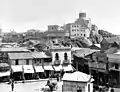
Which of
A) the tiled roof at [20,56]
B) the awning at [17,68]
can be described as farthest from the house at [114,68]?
the awning at [17,68]

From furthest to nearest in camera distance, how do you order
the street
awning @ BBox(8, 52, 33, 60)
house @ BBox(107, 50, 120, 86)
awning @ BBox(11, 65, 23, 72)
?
awning @ BBox(8, 52, 33, 60) < awning @ BBox(11, 65, 23, 72) < house @ BBox(107, 50, 120, 86) < the street

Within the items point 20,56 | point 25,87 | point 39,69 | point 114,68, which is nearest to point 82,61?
point 39,69

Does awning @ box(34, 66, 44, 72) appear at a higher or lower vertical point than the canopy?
lower

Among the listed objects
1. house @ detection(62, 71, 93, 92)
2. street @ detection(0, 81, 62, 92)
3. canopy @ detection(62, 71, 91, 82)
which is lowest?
street @ detection(0, 81, 62, 92)

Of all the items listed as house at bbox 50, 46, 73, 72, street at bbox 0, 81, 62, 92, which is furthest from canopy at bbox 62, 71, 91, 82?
house at bbox 50, 46, 73, 72

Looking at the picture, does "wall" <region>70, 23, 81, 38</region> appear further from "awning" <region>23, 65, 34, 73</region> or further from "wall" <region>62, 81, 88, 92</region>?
"wall" <region>62, 81, 88, 92</region>

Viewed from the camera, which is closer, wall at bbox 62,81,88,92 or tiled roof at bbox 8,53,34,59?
wall at bbox 62,81,88,92

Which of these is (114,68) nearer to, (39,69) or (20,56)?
(39,69)

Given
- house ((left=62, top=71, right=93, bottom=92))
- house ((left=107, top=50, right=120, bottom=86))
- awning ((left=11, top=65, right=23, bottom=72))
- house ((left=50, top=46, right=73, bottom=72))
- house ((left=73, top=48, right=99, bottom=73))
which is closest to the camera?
house ((left=62, top=71, right=93, bottom=92))

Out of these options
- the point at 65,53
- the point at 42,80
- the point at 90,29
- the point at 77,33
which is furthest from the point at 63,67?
the point at 90,29

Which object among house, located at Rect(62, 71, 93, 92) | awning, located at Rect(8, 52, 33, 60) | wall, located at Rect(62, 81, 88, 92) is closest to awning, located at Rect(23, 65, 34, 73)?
awning, located at Rect(8, 52, 33, 60)

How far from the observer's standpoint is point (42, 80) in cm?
4253

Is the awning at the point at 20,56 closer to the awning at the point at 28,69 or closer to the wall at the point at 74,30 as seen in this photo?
the awning at the point at 28,69

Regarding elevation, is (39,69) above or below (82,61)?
below
